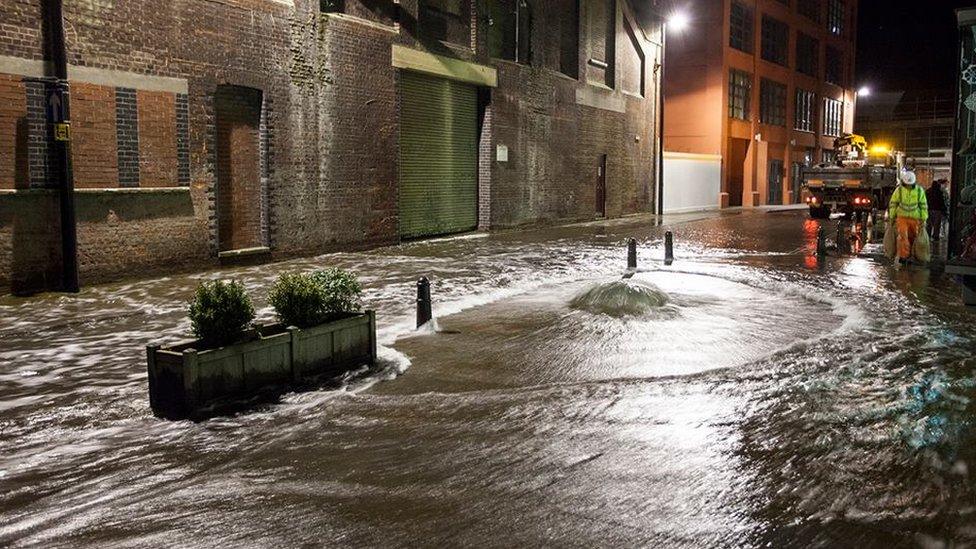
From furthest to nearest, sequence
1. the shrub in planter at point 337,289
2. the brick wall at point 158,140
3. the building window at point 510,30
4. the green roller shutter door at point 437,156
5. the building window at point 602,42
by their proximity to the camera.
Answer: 1. the building window at point 602,42
2. the building window at point 510,30
3. the green roller shutter door at point 437,156
4. the brick wall at point 158,140
5. the shrub in planter at point 337,289

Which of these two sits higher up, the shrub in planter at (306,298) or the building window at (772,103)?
the building window at (772,103)

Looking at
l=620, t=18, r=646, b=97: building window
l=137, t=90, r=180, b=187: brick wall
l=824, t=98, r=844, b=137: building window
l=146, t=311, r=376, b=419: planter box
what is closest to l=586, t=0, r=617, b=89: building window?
l=620, t=18, r=646, b=97: building window

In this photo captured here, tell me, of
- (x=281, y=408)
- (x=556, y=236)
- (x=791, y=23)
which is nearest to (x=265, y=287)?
(x=281, y=408)

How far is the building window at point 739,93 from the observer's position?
43.6m

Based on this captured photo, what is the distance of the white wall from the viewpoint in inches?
1485

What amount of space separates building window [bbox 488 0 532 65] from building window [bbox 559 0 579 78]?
8.21 feet

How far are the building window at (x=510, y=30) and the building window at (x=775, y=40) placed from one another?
1030 inches

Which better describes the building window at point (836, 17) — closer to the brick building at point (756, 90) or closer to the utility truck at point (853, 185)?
the brick building at point (756, 90)

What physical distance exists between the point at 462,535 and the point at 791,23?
51354 millimetres

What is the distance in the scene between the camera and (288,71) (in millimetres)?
16969

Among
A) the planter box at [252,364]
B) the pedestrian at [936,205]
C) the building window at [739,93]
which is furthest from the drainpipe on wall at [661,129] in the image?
the planter box at [252,364]

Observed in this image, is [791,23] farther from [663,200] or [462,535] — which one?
[462,535]

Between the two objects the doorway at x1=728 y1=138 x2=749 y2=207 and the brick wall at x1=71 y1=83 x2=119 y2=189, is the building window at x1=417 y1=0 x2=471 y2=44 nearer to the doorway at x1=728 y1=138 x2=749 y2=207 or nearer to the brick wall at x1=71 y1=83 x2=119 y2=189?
the brick wall at x1=71 y1=83 x2=119 y2=189

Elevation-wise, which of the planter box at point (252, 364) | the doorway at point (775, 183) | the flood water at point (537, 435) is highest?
the doorway at point (775, 183)
